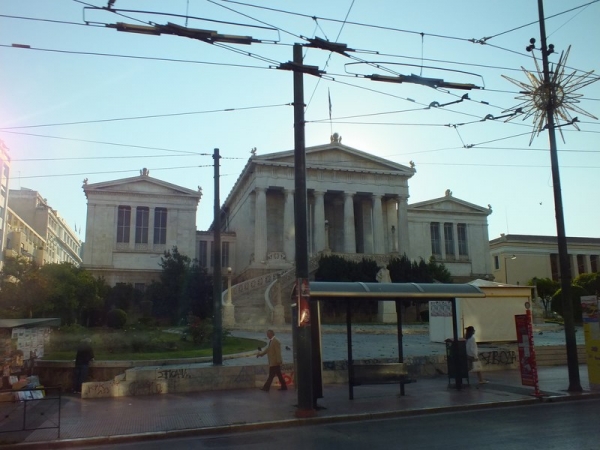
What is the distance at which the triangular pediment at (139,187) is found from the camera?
5656cm

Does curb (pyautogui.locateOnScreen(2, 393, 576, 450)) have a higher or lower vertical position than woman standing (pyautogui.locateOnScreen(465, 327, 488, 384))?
lower

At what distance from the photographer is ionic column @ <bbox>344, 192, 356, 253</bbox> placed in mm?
60812

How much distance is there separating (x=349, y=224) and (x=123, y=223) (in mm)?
23584

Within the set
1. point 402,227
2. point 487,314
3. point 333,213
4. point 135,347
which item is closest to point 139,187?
point 333,213

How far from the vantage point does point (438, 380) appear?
16875 millimetres

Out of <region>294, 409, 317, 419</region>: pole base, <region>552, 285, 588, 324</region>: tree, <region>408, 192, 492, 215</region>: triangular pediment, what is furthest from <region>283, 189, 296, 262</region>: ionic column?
<region>294, 409, 317, 419</region>: pole base

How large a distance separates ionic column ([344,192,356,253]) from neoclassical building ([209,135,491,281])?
0.11m

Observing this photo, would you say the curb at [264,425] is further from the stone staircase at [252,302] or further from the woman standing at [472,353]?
the stone staircase at [252,302]

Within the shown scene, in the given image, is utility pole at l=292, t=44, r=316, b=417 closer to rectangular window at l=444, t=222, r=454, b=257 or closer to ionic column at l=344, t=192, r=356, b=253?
ionic column at l=344, t=192, r=356, b=253

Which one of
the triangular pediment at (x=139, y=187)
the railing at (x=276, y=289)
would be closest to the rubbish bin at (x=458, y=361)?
the railing at (x=276, y=289)

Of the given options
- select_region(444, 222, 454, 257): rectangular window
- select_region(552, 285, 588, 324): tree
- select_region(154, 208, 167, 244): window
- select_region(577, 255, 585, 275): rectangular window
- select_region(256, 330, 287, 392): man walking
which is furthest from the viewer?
select_region(577, 255, 585, 275): rectangular window

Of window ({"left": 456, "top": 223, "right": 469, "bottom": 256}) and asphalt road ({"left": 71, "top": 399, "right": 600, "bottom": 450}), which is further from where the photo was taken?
window ({"left": 456, "top": 223, "right": 469, "bottom": 256})

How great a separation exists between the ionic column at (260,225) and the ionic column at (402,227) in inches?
605

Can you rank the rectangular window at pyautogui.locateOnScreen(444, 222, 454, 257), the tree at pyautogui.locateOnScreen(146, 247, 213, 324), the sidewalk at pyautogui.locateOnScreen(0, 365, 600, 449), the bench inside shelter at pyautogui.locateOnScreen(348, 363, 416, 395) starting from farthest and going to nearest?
the rectangular window at pyautogui.locateOnScreen(444, 222, 454, 257) → the tree at pyautogui.locateOnScreen(146, 247, 213, 324) → the bench inside shelter at pyautogui.locateOnScreen(348, 363, 416, 395) → the sidewalk at pyautogui.locateOnScreen(0, 365, 600, 449)
